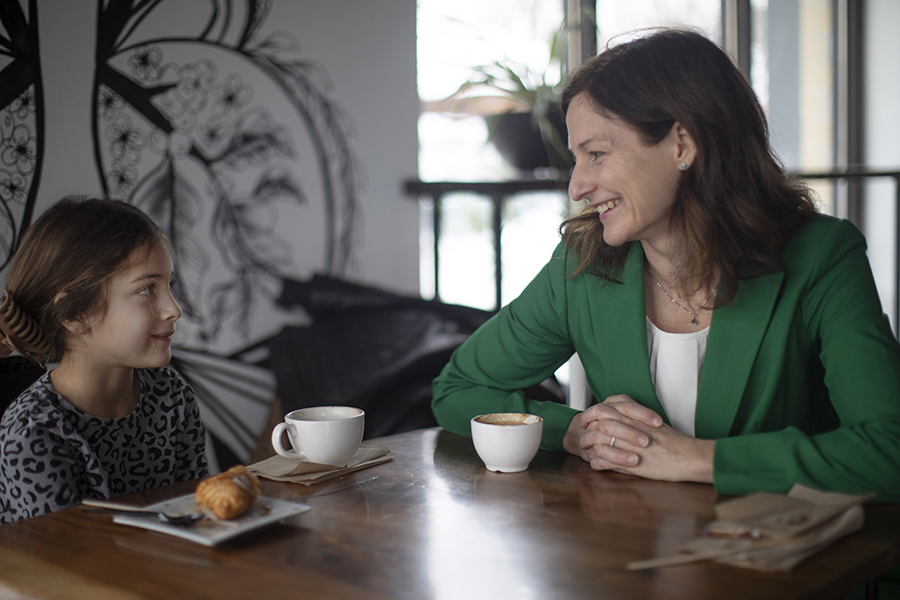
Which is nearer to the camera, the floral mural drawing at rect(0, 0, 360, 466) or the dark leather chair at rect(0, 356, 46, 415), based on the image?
the dark leather chair at rect(0, 356, 46, 415)

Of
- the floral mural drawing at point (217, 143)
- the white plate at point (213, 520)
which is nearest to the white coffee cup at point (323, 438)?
the white plate at point (213, 520)

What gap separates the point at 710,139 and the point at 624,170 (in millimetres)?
147

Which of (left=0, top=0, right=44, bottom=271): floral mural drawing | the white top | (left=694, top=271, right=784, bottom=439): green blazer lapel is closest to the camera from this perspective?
(left=694, top=271, right=784, bottom=439): green blazer lapel

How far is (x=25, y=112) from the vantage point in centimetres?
188

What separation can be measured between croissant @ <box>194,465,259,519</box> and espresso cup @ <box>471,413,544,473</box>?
0.32 metres

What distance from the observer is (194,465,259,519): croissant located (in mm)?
871

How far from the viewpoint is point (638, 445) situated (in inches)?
42.6

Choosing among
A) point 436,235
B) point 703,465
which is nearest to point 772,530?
point 703,465

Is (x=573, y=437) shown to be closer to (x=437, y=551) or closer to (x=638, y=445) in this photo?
(x=638, y=445)

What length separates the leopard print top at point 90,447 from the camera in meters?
1.12

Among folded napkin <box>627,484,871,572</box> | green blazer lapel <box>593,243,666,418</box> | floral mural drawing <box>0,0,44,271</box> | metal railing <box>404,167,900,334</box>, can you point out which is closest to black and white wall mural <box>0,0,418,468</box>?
floral mural drawing <box>0,0,44,271</box>

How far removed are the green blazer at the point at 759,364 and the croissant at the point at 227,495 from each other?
20.0 inches

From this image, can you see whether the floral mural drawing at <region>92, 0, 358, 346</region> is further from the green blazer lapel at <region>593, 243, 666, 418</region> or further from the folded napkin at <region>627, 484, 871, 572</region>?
the folded napkin at <region>627, 484, 871, 572</region>

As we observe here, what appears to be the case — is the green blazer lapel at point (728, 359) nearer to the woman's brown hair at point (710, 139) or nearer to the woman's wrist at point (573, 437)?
the woman's brown hair at point (710, 139)
